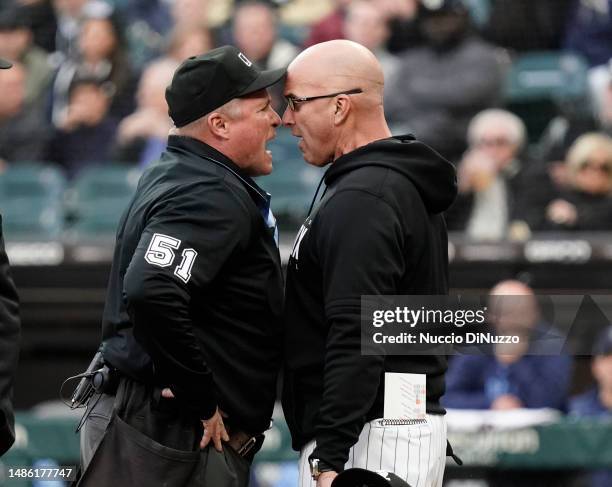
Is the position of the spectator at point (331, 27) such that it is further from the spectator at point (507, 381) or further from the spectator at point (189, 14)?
the spectator at point (507, 381)

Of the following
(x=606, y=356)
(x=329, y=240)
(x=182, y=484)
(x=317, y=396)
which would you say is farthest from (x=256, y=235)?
(x=606, y=356)

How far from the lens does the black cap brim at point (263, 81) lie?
3.11 metres

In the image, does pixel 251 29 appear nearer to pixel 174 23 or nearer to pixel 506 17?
pixel 174 23

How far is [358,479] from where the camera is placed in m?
2.78

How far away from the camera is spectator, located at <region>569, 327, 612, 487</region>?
22.7 ft

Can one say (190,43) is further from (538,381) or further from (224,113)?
(224,113)

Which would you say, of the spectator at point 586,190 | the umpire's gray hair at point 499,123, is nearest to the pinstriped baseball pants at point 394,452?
the spectator at point 586,190

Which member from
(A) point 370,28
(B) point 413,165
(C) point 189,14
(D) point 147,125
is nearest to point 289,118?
(B) point 413,165

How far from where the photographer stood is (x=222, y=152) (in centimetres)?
315

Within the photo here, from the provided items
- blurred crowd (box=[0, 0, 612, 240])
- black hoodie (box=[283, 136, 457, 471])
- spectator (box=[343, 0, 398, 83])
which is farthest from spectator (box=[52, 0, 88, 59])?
black hoodie (box=[283, 136, 457, 471])

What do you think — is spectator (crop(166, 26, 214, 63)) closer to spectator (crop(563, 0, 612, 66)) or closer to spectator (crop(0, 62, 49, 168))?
spectator (crop(0, 62, 49, 168))

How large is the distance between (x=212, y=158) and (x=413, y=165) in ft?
1.84

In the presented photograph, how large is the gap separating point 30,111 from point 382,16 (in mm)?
2744

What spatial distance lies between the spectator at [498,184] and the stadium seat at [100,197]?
2.34m
